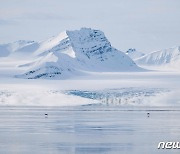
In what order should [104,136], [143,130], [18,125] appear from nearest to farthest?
[104,136]
[143,130]
[18,125]

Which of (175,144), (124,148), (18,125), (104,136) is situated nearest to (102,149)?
(124,148)

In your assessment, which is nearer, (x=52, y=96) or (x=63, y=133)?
(x=63, y=133)

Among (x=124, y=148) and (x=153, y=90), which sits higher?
(x=124, y=148)

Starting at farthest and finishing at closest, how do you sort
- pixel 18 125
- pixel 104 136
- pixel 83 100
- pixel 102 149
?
1. pixel 83 100
2. pixel 18 125
3. pixel 104 136
4. pixel 102 149

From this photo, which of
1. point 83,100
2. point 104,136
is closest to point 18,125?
point 104,136

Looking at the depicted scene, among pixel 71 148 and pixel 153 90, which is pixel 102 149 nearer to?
pixel 71 148

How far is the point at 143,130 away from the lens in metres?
75.8

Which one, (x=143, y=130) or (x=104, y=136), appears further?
(x=143, y=130)

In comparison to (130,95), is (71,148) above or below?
above

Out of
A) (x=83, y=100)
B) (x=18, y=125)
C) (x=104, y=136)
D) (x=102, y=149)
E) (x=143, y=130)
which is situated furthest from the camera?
(x=83, y=100)

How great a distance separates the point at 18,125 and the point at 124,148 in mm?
27123

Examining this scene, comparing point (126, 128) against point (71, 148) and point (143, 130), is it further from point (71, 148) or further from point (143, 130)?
point (71, 148)

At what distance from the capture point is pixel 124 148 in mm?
58625

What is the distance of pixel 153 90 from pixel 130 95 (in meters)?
8.66
